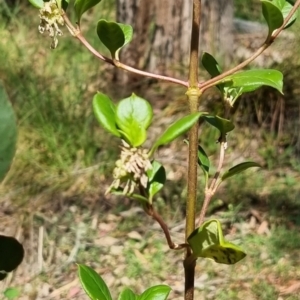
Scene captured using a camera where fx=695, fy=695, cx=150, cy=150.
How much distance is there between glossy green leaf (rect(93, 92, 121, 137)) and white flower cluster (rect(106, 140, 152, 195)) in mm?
71

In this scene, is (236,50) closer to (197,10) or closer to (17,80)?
(17,80)

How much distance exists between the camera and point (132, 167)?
21.9 inches

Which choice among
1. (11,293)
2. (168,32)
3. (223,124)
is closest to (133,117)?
(223,124)

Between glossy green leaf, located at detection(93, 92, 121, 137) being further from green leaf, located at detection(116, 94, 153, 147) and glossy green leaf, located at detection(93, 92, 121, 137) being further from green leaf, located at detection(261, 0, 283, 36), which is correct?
green leaf, located at detection(261, 0, 283, 36)

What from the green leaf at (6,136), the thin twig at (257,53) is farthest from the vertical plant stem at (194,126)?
the green leaf at (6,136)

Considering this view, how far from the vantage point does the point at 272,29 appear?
679 mm

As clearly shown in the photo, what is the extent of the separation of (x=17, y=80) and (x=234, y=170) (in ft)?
8.28

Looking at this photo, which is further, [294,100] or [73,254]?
[294,100]

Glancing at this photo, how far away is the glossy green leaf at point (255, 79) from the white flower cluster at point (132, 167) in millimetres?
174

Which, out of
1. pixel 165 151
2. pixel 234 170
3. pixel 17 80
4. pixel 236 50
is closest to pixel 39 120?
pixel 17 80

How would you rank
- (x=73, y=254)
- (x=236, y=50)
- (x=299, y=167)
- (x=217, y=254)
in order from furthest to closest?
1. (x=236, y=50)
2. (x=299, y=167)
3. (x=73, y=254)
4. (x=217, y=254)

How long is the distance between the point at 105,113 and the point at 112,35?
0.09 m

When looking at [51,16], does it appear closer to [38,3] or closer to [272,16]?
[38,3]

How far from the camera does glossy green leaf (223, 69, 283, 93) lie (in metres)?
0.71
